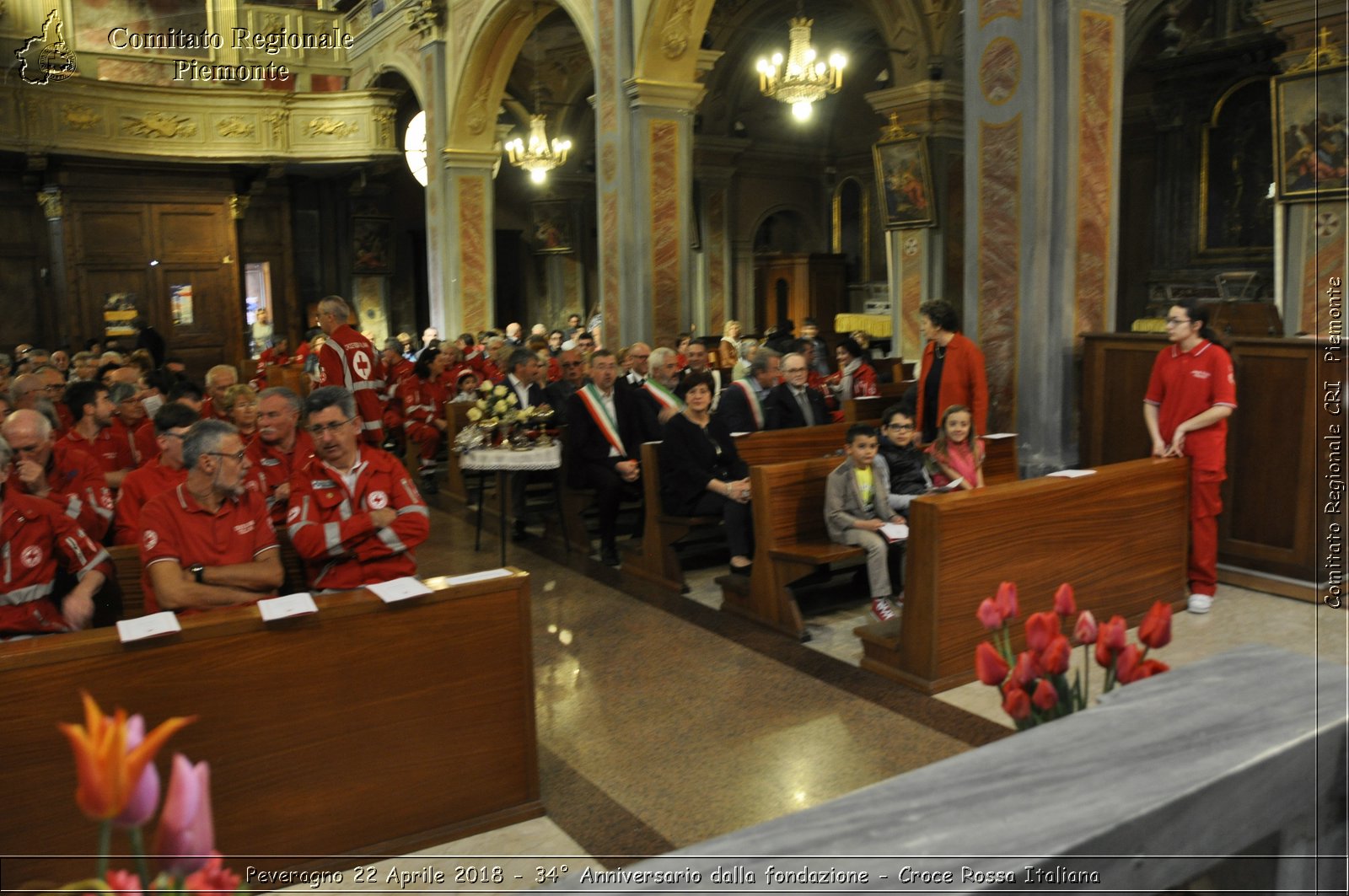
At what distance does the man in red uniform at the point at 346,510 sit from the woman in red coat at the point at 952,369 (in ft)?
12.3

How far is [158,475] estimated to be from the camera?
15.5ft

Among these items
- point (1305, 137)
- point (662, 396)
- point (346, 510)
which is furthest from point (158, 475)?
point (1305, 137)

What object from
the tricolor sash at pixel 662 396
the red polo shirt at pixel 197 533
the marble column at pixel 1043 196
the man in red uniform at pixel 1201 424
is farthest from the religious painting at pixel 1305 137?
the red polo shirt at pixel 197 533

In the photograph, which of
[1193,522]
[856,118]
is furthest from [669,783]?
[856,118]

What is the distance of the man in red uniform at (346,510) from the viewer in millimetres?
4109

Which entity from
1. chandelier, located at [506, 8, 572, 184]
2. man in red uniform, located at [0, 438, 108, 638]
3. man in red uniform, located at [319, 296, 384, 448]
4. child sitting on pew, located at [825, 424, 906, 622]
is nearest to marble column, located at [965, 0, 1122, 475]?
child sitting on pew, located at [825, 424, 906, 622]

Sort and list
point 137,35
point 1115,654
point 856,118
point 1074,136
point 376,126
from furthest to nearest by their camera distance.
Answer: point 856,118 → point 376,126 → point 137,35 → point 1074,136 → point 1115,654

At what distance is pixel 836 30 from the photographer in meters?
18.3

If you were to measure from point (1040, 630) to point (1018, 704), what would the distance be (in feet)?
0.45

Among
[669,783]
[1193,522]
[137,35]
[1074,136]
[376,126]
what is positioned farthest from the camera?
[376,126]

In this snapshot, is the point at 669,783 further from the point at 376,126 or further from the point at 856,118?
the point at 856,118

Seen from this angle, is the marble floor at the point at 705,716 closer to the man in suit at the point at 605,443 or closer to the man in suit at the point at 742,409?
the man in suit at the point at 605,443

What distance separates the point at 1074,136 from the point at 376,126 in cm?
1395

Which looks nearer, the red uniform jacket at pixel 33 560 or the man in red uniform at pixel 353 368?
the red uniform jacket at pixel 33 560
